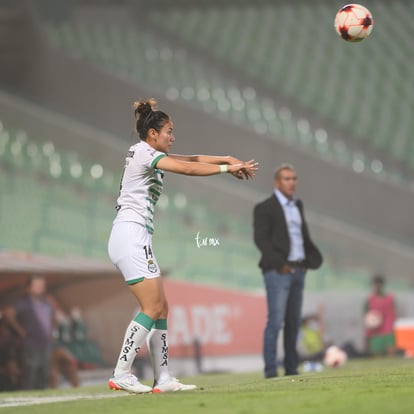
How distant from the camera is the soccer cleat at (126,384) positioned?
675 cm

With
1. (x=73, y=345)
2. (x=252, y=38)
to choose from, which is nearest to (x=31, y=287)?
(x=73, y=345)

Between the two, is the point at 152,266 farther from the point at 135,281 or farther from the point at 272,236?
the point at 272,236

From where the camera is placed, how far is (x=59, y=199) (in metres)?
18.3

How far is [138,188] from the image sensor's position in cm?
690

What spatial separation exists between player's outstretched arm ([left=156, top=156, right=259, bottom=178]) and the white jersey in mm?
173

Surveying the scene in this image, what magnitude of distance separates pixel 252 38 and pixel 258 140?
20.6 feet

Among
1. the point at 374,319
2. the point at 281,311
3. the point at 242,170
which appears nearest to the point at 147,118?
the point at 242,170

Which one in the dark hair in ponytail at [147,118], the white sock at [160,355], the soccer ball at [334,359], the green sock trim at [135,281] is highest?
the dark hair in ponytail at [147,118]

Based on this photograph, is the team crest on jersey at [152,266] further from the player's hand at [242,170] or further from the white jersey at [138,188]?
the player's hand at [242,170]

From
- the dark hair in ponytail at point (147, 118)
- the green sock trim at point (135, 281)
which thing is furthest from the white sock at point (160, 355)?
the dark hair in ponytail at point (147, 118)

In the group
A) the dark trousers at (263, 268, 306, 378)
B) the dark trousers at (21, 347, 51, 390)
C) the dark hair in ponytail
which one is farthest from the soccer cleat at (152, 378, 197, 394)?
the dark trousers at (21, 347, 51, 390)

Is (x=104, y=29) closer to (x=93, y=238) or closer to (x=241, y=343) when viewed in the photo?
(x=93, y=238)

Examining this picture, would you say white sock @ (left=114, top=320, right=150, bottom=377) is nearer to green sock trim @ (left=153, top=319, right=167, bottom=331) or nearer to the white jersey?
green sock trim @ (left=153, top=319, right=167, bottom=331)

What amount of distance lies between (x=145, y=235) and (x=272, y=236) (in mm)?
2850
